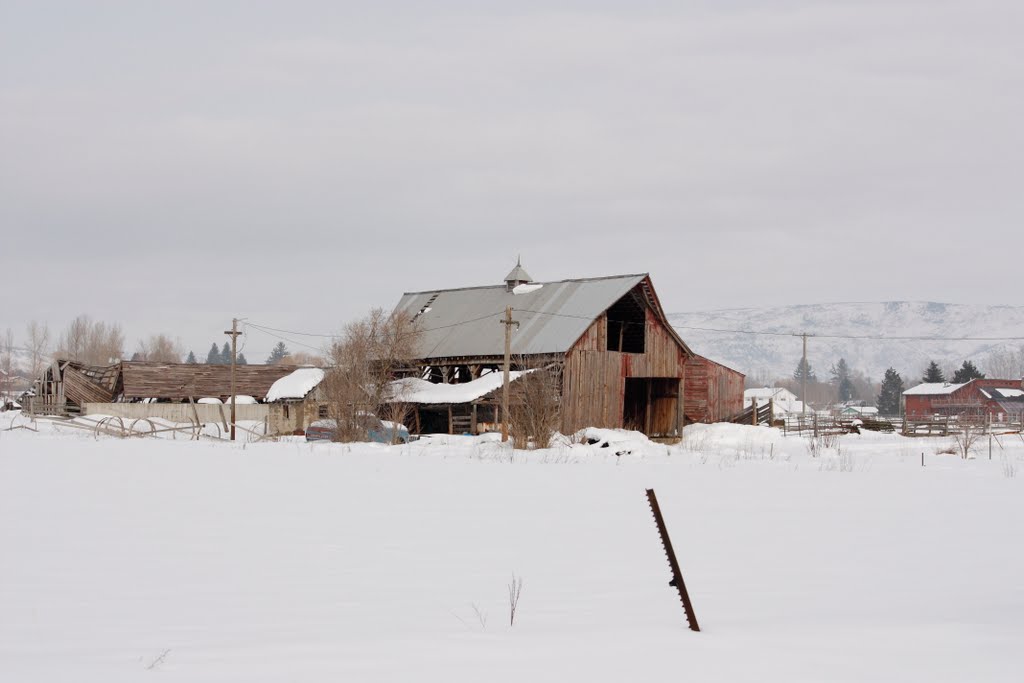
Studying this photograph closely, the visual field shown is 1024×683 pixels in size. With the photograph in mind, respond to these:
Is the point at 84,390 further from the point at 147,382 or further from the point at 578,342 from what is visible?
the point at 578,342

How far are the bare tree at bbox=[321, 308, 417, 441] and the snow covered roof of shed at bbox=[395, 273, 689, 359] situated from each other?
8.48ft

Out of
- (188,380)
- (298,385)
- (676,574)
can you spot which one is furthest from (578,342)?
(676,574)

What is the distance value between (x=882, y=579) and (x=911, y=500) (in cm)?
868

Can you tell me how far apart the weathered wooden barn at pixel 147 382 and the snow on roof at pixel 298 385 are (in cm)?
1015

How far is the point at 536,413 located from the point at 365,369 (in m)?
11.0

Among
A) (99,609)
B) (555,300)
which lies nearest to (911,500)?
(99,609)

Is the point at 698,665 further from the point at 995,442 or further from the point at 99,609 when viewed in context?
the point at 995,442

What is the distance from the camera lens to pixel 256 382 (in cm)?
6531

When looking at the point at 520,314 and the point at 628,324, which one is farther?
the point at 628,324

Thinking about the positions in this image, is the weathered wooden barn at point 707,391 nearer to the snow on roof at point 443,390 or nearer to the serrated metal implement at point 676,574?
the snow on roof at point 443,390

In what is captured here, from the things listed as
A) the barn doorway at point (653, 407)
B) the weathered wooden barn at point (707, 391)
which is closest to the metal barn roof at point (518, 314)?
the barn doorway at point (653, 407)

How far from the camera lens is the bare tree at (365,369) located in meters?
41.0

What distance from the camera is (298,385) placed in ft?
174

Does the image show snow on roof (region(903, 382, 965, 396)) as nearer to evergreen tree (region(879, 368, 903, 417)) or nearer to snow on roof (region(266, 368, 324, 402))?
evergreen tree (region(879, 368, 903, 417))
